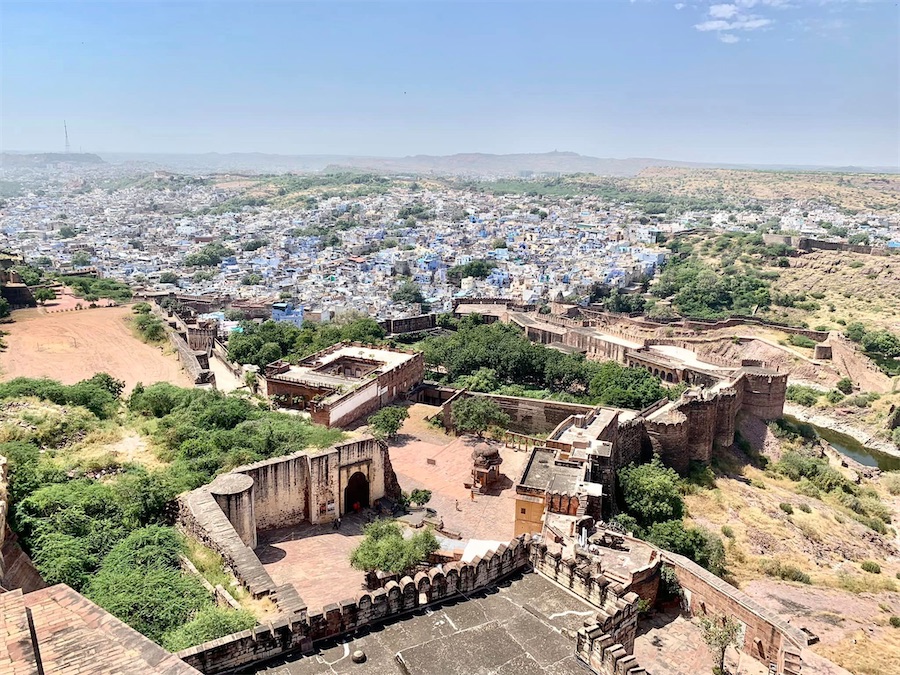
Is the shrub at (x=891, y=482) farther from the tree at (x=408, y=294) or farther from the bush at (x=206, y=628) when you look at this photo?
the tree at (x=408, y=294)

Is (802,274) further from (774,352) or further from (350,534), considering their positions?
(350,534)

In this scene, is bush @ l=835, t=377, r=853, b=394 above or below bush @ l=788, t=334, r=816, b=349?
below

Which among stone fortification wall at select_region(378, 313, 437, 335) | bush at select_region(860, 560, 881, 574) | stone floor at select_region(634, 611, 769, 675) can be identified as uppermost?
stone floor at select_region(634, 611, 769, 675)

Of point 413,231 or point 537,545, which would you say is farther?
point 413,231

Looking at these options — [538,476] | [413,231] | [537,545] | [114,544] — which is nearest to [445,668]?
[537,545]

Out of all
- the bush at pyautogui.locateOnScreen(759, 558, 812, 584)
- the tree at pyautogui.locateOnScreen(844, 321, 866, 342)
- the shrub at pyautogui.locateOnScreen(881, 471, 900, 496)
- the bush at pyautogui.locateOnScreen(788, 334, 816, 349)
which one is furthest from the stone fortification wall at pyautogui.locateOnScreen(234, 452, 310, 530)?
the tree at pyautogui.locateOnScreen(844, 321, 866, 342)

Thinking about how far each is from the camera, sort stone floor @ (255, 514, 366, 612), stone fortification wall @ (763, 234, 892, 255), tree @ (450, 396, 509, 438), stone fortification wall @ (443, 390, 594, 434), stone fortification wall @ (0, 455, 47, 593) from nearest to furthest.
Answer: stone fortification wall @ (0, 455, 47, 593)
stone floor @ (255, 514, 366, 612)
tree @ (450, 396, 509, 438)
stone fortification wall @ (443, 390, 594, 434)
stone fortification wall @ (763, 234, 892, 255)

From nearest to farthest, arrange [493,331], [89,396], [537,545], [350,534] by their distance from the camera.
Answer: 1. [537,545]
2. [350,534]
3. [89,396]
4. [493,331]

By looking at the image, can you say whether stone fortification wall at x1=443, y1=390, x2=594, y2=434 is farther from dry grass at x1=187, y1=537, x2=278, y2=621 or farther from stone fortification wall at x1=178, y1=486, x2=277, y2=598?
dry grass at x1=187, y1=537, x2=278, y2=621
